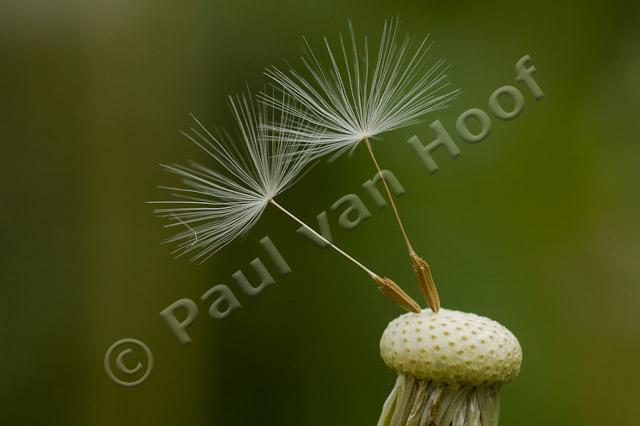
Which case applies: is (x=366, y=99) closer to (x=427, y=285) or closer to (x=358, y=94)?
(x=358, y=94)

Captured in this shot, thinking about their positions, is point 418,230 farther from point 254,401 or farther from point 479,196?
point 254,401

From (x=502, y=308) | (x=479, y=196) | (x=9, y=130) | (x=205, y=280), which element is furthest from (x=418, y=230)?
(x=9, y=130)

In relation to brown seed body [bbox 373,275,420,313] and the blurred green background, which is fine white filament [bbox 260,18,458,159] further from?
brown seed body [bbox 373,275,420,313]

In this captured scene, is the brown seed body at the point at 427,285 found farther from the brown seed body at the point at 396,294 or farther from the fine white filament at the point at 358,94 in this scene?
the fine white filament at the point at 358,94
